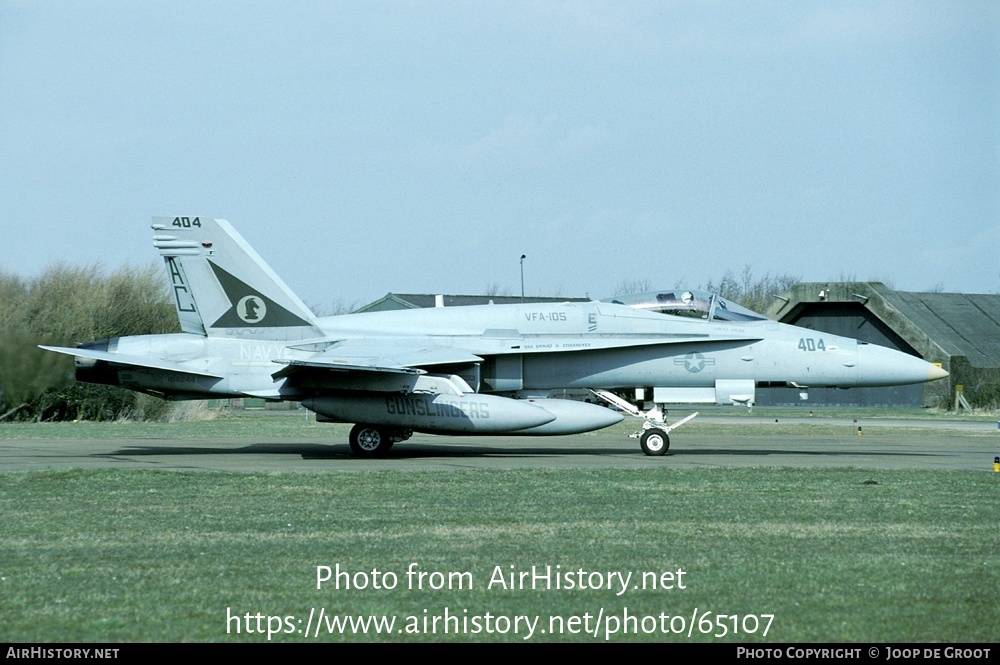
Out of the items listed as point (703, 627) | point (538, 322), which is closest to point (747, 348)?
point (538, 322)

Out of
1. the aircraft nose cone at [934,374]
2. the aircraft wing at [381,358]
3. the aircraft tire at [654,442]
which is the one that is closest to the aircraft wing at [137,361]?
the aircraft wing at [381,358]

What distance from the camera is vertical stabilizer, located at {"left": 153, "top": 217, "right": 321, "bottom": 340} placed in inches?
758

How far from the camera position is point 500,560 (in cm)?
781

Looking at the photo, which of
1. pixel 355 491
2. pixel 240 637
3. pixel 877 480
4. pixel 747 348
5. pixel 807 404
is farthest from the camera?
pixel 807 404

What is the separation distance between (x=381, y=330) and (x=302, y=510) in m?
9.19

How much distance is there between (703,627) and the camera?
19.5 feet

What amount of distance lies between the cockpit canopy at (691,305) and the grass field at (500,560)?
649cm

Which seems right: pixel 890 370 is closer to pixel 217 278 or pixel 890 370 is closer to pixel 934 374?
pixel 934 374

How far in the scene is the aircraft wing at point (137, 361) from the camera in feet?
60.1

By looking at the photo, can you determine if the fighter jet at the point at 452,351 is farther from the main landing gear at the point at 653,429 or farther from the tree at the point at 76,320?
the tree at the point at 76,320

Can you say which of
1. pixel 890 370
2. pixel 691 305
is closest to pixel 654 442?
pixel 691 305

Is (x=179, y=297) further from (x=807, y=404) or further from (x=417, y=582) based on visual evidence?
(x=807, y=404)

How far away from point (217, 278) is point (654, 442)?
834 centimetres

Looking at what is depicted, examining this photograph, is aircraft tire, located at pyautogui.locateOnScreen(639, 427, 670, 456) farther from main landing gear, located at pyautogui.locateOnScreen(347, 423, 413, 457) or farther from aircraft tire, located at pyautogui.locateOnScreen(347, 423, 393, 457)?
aircraft tire, located at pyautogui.locateOnScreen(347, 423, 393, 457)
